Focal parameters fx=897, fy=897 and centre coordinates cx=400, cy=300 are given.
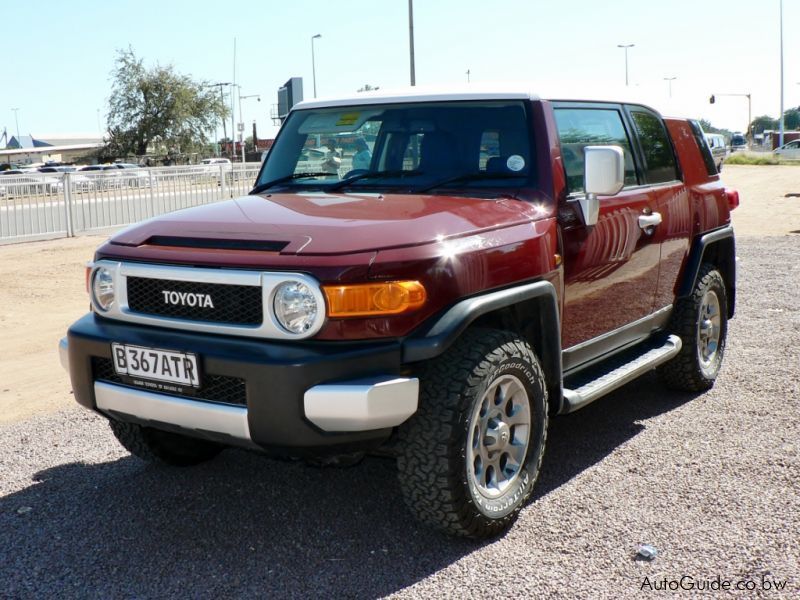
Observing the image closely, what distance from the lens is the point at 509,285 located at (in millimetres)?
3730

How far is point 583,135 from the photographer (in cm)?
461

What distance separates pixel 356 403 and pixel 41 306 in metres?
7.60

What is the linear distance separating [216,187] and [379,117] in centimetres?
1540

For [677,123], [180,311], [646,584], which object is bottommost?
[646,584]

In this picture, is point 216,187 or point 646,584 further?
point 216,187

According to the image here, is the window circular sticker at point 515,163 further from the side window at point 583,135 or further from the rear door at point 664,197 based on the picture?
the rear door at point 664,197

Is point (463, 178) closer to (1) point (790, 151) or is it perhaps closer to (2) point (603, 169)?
(2) point (603, 169)

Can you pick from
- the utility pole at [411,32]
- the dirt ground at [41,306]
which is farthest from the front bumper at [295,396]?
the utility pole at [411,32]

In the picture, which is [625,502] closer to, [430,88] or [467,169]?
[467,169]

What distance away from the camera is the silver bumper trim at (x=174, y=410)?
10.8ft

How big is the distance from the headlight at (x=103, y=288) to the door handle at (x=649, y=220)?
2781 millimetres

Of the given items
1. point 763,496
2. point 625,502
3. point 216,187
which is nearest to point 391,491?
point 625,502

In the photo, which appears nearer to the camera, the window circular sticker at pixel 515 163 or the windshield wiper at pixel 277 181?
the window circular sticker at pixel 515 163

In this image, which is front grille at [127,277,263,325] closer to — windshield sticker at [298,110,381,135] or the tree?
windshield sticker at [298,110,381,135]
